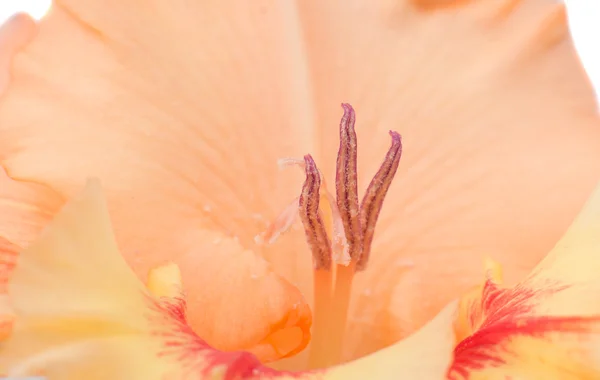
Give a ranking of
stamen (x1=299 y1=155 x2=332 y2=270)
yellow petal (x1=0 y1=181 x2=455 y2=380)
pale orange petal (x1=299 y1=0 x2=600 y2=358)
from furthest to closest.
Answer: pale orange petal (x1=299 y1=0 x2=600 y2=358)
stamen (x1=299 y1=155 x2=332 y2=270)
yellow petal (x1=0 y1=181 x2=455 y2=380)

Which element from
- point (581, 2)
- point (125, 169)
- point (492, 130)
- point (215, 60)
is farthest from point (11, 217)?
point (581, 2)

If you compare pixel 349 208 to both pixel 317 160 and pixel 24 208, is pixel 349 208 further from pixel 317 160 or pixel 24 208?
pixel 24 208

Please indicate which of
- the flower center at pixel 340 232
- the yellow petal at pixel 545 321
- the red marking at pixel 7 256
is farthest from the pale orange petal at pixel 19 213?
the yellow petal at pixel 545 321

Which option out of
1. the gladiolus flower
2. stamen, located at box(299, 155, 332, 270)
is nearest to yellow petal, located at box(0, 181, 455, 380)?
the gladiolus flower

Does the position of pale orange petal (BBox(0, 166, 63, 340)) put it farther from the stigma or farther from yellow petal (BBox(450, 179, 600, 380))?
yellow petal (BBox(450, 179, 600, 380))

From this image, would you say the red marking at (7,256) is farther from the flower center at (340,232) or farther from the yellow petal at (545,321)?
the yellow petal at (545,321)

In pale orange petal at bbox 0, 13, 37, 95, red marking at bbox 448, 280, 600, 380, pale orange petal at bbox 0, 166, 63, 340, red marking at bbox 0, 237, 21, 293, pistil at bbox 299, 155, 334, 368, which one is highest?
pale orange petal at bbox 0, 13, 37, 95
